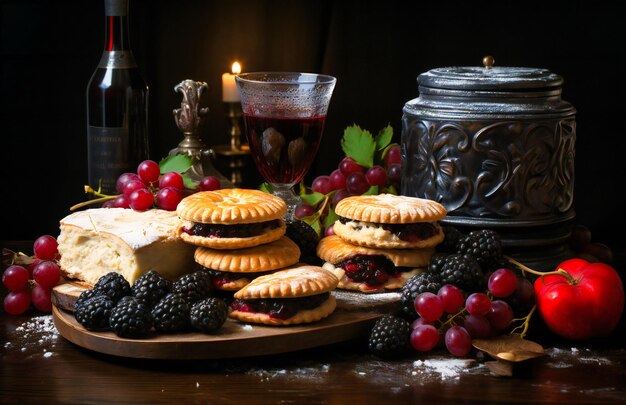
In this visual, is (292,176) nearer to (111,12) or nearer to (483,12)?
(111,12)

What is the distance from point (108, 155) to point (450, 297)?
1168 millimetres

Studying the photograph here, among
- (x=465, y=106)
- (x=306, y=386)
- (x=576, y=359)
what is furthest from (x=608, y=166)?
(x=306, y=386)

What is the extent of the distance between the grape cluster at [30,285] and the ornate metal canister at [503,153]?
36.0 inches

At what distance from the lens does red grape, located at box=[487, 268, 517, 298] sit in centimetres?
198

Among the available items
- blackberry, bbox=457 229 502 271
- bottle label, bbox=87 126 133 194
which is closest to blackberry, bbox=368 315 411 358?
blackberry, bbox=457 229 502 271

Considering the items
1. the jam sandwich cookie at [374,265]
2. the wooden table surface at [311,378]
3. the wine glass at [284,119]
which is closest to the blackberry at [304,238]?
the jam sandwich cookie at [374,265]

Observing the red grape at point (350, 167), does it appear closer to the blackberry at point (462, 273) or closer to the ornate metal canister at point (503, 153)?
the ornate metal canister at point (503, 153)

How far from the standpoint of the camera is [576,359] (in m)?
1.95

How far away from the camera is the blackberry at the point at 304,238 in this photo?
2244mm

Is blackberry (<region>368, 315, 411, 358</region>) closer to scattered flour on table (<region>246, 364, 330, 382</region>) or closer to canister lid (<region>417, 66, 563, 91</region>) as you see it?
scattered flour on table (<region>246, 364, 330, 382</region>)

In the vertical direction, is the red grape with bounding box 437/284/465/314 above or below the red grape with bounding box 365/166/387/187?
below

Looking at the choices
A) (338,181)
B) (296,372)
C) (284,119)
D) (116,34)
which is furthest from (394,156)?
(296,372)

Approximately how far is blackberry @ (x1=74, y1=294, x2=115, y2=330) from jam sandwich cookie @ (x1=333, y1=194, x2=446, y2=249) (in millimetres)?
544

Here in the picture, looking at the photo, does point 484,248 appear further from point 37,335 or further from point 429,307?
point 37,335
